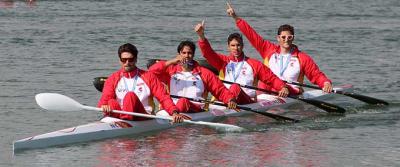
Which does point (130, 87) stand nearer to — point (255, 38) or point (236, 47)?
point (236, 47)

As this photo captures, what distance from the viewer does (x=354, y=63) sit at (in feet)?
97.4

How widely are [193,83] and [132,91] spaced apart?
1.92 metres

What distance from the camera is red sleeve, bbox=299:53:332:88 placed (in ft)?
68.3

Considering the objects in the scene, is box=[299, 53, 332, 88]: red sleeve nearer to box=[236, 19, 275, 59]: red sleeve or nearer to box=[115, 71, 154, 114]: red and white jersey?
box=[236, 19, 275, 59]: red sleeve

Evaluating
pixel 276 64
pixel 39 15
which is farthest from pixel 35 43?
pixel 276 64

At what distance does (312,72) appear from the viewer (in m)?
21.1

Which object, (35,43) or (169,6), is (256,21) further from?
(35,43)

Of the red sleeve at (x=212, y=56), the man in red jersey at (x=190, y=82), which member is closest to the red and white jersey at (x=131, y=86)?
the man in red jersey at (x=190, y=82)

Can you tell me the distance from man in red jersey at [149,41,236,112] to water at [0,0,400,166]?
58 centimetres

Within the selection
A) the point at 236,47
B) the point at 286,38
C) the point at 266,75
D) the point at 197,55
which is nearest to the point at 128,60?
the point at 236,47

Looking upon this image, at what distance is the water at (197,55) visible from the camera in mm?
16062

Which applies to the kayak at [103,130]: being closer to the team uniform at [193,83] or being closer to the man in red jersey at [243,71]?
the team uniform at [193,83]

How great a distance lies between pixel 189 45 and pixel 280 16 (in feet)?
94.5

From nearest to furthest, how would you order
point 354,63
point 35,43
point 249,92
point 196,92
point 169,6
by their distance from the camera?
1. point 196,92
2. point 249,92
3. point 354,63
4. point 35,43
5. point 169,6
